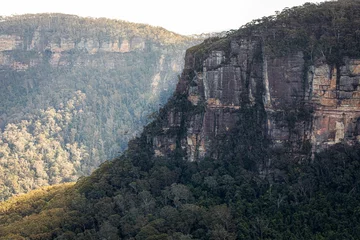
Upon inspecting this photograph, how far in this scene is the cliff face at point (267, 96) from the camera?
32562 millimetres

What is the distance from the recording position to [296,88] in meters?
34.5

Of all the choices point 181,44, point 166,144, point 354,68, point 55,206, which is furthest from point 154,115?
point 181,44

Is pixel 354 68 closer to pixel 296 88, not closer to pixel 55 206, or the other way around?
pixel 296 88

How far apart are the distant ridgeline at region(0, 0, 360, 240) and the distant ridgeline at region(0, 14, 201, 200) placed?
3553 centimetres

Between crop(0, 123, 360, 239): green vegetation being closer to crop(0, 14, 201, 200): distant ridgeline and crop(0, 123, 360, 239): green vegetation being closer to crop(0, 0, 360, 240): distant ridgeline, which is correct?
crop(0, 0, 360, 240): distant ridgeline

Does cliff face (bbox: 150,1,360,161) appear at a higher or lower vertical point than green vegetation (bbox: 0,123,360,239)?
higher

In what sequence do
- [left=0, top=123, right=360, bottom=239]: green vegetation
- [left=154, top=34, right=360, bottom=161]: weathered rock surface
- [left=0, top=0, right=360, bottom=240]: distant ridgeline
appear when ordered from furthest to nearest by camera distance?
[left=154, top=34, right=360, bottom=161]: weathered rock surface, [left=0, top=0, right=360, bottom=240]: distant ridgeline, [left=0, top=123, right=360, bottom=239]: green vegetation

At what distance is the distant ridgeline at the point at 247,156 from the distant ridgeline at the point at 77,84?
3553 centimetres

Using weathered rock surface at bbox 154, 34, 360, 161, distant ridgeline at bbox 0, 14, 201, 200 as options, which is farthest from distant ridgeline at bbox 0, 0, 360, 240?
distant ridgeline at bbox 0, 14, 201, 200

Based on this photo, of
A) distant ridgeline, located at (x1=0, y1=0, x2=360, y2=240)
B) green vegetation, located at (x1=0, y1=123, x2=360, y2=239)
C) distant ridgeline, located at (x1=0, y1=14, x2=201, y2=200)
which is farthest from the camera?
distant ridgeline, located at (x1=0, y1=14, x2=201, y2=200)

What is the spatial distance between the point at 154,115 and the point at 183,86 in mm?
5162

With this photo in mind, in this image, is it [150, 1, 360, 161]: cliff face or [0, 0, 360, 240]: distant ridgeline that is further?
[150, 1, 360, 161]: cliff face

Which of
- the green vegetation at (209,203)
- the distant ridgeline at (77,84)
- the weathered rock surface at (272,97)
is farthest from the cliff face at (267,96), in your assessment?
the distant ridgeline at (77,84)

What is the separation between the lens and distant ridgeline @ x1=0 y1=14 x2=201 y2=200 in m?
78.9
